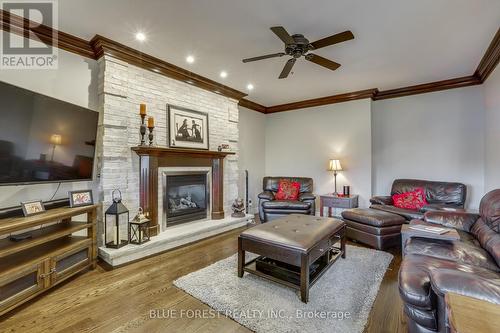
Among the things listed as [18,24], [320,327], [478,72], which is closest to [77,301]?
[320,327]

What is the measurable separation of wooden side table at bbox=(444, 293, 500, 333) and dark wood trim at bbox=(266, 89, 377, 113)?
15.2 feet

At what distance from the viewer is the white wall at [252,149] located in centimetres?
571

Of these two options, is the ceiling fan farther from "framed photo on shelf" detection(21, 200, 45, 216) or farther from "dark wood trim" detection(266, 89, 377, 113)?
"framed photo on shelf" detection(21, 200, 45, 216)

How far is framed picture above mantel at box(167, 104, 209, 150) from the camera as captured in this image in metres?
3.87

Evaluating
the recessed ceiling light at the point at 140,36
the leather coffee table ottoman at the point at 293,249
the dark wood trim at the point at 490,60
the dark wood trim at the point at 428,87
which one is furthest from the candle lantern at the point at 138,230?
the dark wood trim at the point at 428,87

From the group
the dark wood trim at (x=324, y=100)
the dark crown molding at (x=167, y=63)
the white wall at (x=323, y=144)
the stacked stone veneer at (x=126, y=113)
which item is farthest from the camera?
the white wall at (x=323, y=144)

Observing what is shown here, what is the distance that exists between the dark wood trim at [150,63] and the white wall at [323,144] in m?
2.04

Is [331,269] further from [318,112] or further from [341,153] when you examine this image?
[318,112]

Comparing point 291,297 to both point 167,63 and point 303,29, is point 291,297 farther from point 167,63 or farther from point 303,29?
point 167,63

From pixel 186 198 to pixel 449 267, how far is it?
3530 mm

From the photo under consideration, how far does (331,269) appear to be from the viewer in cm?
275

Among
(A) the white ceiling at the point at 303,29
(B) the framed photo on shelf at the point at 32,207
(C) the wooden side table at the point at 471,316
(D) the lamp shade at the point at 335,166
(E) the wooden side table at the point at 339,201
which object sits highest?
(A) the white ceiling at the point at 303,29

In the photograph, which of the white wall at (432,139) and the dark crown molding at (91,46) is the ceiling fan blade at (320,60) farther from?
the white wall at (432,139)


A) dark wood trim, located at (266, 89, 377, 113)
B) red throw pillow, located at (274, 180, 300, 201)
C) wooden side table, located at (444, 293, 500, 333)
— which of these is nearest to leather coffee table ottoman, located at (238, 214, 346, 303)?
wooden side table, located at (444, 293, 500, 333)
